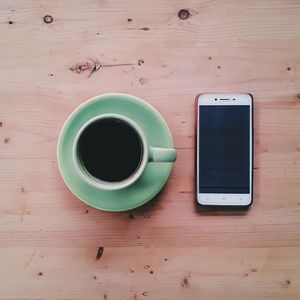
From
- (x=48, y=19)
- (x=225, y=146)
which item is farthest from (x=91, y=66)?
(x=225, y=146)

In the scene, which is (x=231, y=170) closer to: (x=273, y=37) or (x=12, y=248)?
(x=273, y=37)

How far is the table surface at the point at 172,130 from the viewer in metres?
0.64

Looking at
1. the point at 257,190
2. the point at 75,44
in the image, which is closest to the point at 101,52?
the point at 75,44

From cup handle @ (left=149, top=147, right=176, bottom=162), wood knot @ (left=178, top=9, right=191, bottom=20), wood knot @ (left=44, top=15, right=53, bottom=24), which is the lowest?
cup handle @ (left=149, top=147, right=176, bottom=162)

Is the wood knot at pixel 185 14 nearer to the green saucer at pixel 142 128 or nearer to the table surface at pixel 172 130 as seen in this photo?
the table surface at pixel 172 130

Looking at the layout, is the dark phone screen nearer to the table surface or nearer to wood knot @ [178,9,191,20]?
the table surface

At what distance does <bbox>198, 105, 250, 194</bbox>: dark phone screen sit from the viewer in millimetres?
637

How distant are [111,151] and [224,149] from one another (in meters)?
0.16

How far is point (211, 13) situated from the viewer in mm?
641

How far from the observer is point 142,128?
0.61 meters

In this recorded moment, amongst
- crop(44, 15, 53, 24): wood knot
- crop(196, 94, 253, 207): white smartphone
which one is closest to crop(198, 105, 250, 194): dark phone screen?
crop(196, 94, 253, 207): white smartphone

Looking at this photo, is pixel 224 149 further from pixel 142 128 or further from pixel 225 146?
pixel 142 128

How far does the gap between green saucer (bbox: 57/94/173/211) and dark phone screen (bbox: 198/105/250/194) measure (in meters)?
0.06

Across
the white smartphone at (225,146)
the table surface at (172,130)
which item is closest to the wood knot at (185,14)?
the table surface at (172,130)
